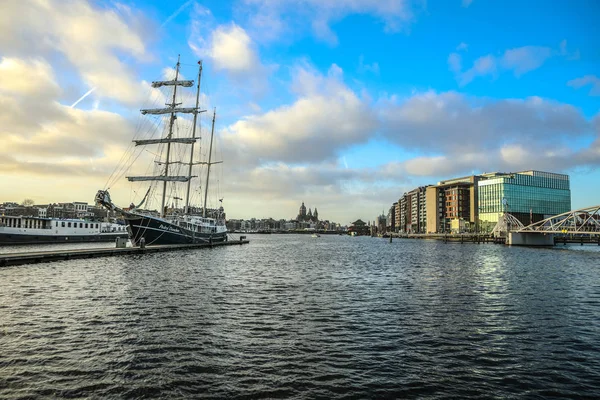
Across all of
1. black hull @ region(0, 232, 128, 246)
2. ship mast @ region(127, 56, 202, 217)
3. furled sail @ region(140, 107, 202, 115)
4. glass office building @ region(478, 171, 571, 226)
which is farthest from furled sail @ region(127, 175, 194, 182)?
glass office building @ region(478, 171, 571, 226)

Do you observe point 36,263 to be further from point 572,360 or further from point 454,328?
point 572,360

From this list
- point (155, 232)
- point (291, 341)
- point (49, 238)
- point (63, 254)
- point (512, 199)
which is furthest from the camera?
point (512, 199)

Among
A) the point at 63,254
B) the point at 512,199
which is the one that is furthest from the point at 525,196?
the point at 63,254

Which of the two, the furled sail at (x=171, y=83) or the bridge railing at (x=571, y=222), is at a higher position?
the furled sail at (x=171, y=83)

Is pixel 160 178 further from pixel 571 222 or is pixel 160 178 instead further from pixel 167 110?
pixel 571 222

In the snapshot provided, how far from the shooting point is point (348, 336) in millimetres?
15781

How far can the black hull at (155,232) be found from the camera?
64438 mm

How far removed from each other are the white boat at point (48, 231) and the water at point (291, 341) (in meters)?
67.3

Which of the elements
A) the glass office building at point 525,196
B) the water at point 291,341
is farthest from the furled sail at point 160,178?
the glass office building at point 525,196

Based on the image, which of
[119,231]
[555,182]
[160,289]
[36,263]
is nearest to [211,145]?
[119,231]

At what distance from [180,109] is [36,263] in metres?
47.8

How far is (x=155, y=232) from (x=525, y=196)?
17733 centimetres

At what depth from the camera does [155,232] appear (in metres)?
68.0

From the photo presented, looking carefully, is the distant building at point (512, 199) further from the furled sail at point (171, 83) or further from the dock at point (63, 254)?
the dock at point (63, 254)
